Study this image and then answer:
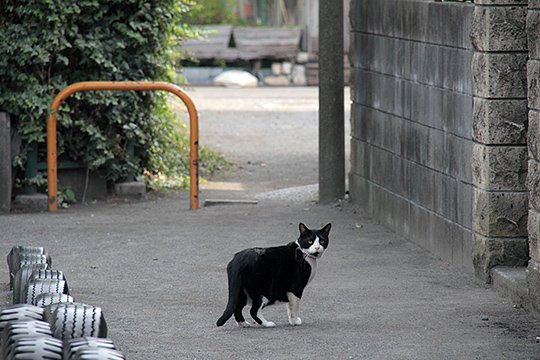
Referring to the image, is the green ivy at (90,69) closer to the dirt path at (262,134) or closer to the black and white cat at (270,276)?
the dirt path at (262,134)

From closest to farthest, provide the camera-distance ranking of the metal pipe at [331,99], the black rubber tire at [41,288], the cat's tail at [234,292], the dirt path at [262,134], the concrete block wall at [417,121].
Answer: the black rubber tire at [41,288] → the cat's tail at [234,292] → the concrete block wall at [417,121] → the metal pipe at [331,99] → the dirt path at [262,134]

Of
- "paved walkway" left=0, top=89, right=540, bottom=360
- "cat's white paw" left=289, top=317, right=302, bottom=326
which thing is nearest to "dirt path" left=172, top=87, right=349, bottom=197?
"paved walkway" left=0, top=89, right=540, bottom=360

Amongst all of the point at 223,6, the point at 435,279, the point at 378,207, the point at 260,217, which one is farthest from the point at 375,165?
the point at 223,6

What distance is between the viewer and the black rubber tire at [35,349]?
17.2 ft

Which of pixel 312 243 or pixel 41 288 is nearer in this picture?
pixel 41 288

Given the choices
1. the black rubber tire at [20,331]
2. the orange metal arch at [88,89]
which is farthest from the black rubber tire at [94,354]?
the orange metal arch at [88,89]

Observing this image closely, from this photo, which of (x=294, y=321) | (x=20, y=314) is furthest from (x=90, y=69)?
(x=20, y=314)

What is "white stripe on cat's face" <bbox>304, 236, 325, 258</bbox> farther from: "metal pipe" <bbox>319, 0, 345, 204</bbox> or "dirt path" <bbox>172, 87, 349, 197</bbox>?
"dirt path" <bbox>172, 87, 349, 197</bbox>

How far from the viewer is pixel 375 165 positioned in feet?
36.7

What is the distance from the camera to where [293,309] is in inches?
282

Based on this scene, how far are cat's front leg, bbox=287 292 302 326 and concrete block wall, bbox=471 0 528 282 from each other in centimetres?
163

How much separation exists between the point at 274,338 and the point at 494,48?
2524mm

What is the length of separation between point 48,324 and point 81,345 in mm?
613

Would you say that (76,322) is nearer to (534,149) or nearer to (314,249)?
(314,249)
